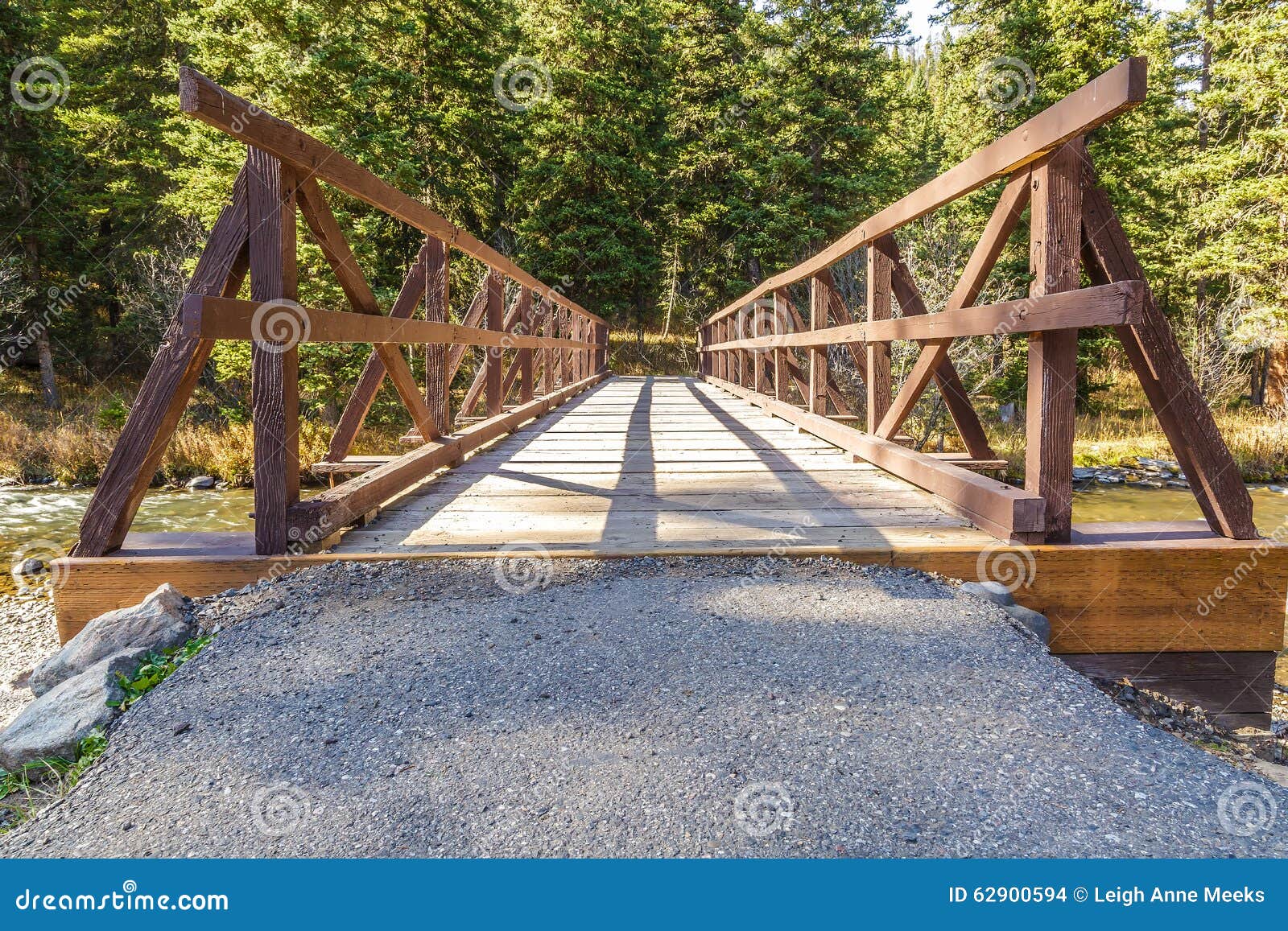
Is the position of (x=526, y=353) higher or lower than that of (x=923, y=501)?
higher

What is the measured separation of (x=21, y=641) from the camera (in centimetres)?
543

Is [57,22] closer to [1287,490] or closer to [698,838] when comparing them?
[698,838]

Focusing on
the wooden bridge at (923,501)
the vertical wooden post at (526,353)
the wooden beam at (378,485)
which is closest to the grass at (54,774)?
the wooden bridge at (923,501)

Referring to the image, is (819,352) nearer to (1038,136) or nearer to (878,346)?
(878,346)

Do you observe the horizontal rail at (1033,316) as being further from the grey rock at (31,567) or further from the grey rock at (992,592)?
the grey rock at (31,567)

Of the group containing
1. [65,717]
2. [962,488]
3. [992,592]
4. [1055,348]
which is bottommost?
[65,717]

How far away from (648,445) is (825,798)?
4288 millimetres

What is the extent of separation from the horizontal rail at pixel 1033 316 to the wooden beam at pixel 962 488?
1.95 ft

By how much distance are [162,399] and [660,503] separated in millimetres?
2088

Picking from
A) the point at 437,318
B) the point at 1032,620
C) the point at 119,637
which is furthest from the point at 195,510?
the point at 1032,620

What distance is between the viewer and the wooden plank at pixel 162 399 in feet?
7.91

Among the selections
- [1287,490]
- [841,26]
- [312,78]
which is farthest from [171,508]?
[841,26]

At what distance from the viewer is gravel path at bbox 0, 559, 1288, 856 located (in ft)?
4.50

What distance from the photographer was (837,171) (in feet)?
78.5
